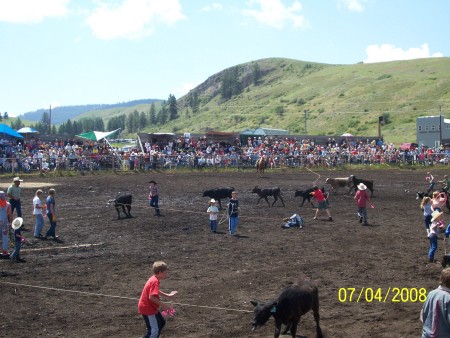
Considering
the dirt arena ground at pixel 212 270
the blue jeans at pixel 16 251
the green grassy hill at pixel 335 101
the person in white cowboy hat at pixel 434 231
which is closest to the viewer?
the dirt arena ground at pixel 212 270

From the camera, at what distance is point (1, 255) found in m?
15.7

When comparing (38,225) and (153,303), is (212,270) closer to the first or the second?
(153,303)

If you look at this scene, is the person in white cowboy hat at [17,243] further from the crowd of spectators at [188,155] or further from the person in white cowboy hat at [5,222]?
the crowd of spectators at [188,155]

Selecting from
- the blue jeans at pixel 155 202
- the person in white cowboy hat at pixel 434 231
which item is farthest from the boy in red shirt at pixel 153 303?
the blue jeans at pixel 155 202

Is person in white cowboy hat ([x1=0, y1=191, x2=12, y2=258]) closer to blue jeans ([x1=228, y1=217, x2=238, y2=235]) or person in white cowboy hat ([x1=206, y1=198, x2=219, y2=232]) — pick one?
person in white cowboy hat ([x1=206, y1=198, x2=219, y2=232])

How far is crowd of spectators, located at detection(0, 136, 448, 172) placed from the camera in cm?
4116

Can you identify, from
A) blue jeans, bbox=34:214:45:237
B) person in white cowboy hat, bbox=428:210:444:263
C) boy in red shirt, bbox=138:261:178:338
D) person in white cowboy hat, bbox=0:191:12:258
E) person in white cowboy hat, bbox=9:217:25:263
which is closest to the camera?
boy in red shirt, bbox=138:261:178:338

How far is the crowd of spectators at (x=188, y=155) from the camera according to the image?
41.2m

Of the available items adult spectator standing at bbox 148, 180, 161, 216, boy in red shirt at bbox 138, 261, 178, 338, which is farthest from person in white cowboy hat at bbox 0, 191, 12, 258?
boy in red shirt at bbox 138, 261, 178, 338

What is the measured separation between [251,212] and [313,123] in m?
83.7
